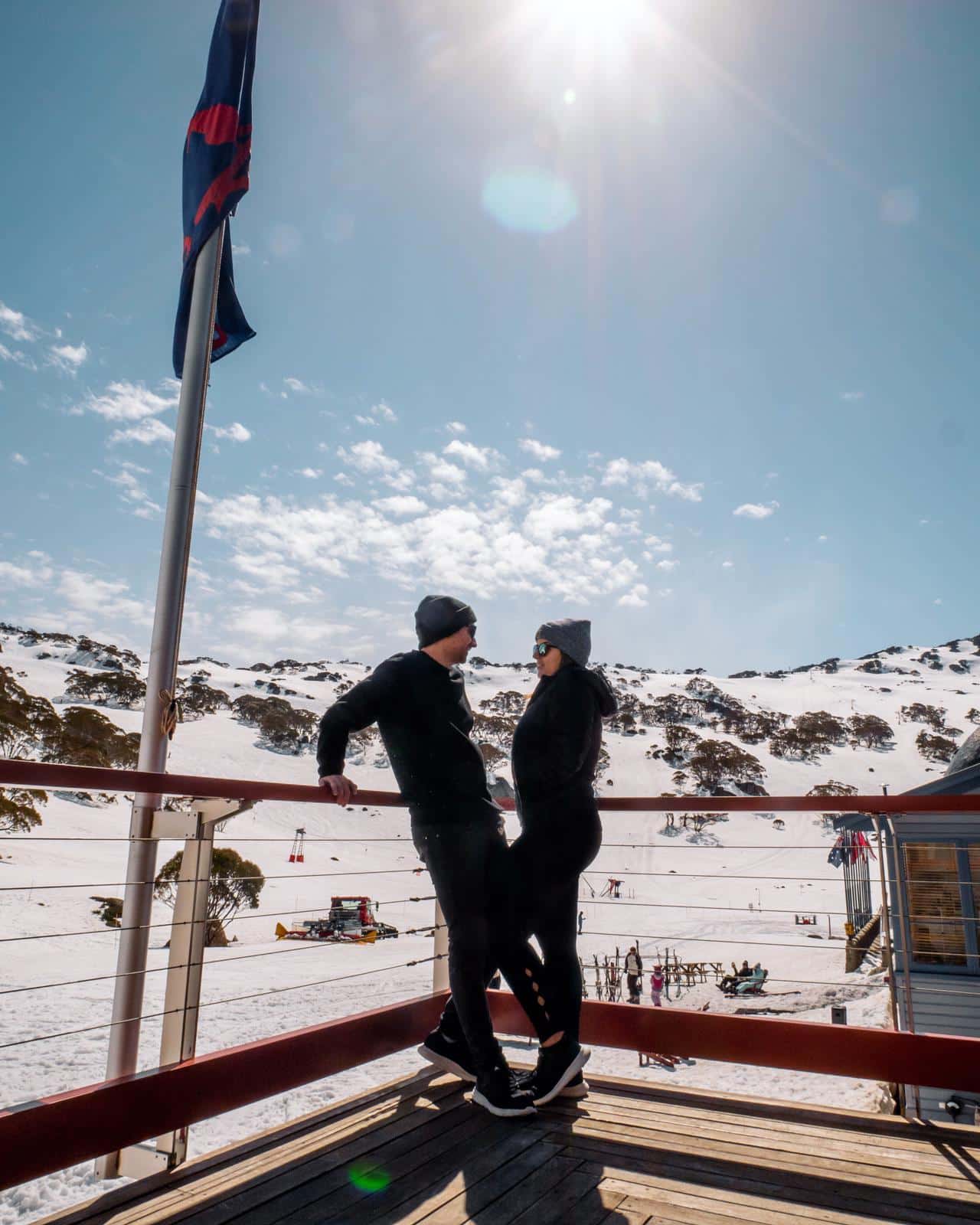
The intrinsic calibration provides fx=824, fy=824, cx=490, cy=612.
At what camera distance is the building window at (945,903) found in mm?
8203

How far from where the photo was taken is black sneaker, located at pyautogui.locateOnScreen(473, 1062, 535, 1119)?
2219 mm

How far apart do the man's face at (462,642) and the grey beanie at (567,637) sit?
0.69ft

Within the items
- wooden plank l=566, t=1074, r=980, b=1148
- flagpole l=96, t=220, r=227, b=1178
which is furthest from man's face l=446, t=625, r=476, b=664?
Answer: wooden plank l=566, t=1074, r=980, b=1148

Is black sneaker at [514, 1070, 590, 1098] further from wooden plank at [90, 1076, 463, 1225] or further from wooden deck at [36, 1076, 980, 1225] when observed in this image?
wooden plank at [90, 1076, 463, 1225]

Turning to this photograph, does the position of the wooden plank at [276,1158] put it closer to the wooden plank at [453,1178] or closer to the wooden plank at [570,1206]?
the wooden plank at [453,1178]

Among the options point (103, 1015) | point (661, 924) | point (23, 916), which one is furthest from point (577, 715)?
point (661, 924)

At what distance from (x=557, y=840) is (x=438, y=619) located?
2.39 feet

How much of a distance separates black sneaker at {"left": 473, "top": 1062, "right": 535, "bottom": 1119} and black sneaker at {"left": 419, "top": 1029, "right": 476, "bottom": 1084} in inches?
6.5

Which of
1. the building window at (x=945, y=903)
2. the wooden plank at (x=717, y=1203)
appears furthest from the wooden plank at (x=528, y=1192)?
the building window at (x=945, y=903)

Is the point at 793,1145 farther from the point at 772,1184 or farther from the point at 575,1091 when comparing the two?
the point at 575,1091

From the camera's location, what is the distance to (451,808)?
2271 mm

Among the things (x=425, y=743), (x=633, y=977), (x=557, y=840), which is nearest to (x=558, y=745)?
(x=557, y=840)

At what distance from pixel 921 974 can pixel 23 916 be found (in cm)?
1470

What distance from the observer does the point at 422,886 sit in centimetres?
2884
